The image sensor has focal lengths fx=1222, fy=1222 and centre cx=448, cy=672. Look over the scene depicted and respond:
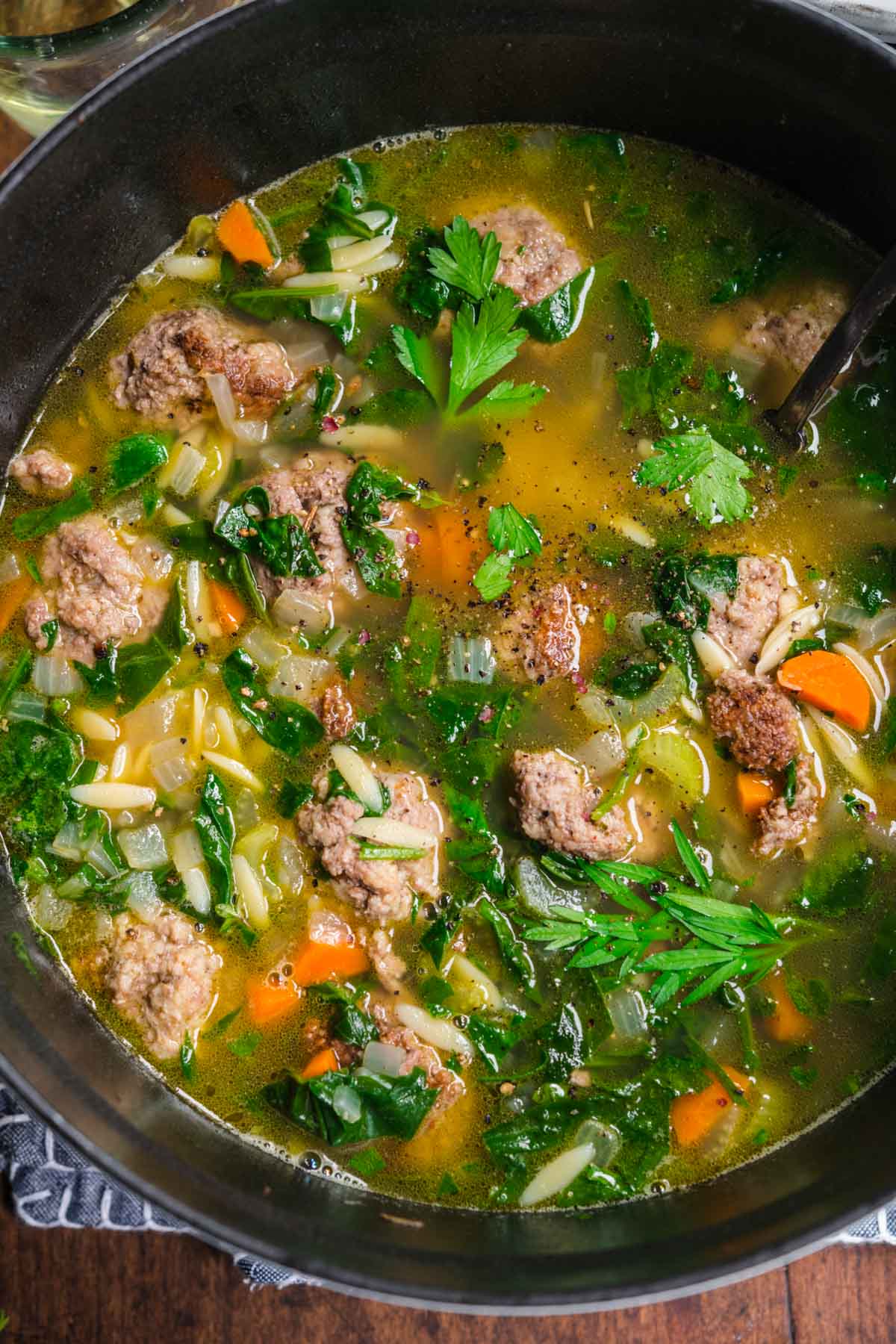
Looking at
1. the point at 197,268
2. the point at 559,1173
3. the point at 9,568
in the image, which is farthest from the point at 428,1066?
the point at 197,268

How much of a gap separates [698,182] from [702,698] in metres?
1.84

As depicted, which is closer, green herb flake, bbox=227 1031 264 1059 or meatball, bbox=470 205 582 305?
green herb flake, bbox=227 1031 264 1059

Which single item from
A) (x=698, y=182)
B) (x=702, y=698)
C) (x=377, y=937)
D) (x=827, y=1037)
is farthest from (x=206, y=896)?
(x=698, y=182)

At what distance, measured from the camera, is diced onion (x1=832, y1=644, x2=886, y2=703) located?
4016mm

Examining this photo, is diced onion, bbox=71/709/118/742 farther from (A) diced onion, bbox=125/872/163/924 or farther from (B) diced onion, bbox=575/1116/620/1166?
(B) diced onion, bbox=575/1116/620/1166

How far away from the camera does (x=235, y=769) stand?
3984 mm

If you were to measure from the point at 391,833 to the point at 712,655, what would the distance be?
3.88ft

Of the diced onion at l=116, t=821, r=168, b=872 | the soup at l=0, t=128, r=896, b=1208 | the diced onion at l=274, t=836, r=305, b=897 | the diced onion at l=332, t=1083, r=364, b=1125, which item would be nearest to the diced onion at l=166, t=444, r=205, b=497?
the soup at l=0, t=128, r=896, b=1208

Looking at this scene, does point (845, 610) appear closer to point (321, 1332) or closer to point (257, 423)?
point (257, 423)

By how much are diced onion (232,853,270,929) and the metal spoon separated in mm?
2294

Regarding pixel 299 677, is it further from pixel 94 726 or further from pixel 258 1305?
pixel 258 1305

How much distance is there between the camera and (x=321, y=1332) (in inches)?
165

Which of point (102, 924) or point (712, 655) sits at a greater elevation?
point (102, 924)

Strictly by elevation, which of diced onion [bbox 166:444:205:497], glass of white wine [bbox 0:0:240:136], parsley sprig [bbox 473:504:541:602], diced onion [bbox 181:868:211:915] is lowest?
diced onion [bbox 181:868:211:915]
